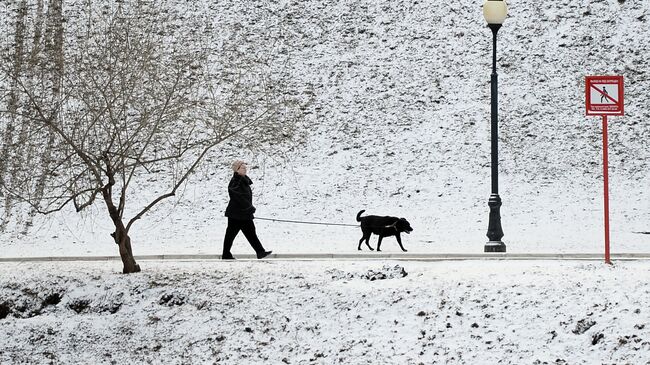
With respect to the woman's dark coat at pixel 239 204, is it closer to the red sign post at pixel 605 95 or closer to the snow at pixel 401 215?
the snow at pixel 401 215

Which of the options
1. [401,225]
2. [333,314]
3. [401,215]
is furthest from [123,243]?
[401,215]

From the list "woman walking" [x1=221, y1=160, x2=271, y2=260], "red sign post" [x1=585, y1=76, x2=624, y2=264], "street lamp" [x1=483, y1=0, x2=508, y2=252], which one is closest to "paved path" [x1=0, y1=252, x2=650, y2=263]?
"street lamp" [x1=483, y1=0, x2=508, y2=252]

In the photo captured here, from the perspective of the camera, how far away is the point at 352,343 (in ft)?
37.3

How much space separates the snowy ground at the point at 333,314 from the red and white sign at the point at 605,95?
2.13 m

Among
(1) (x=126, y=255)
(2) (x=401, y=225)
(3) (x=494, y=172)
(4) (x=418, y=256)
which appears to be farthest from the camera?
(2) (x=401, y=225)

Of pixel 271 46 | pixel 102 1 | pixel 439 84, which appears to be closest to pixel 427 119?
pixel 439 84

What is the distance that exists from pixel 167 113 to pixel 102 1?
25.7 meters

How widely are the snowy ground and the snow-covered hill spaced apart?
7.52 meters

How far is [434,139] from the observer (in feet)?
94.9

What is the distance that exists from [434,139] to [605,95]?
15.4 m

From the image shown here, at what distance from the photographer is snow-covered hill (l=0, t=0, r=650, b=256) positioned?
23891 millimetres

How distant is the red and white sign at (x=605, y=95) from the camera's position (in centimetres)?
1345

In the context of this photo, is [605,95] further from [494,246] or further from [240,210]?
[240,210]

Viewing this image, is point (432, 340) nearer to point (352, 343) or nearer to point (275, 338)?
point (352, 343)
